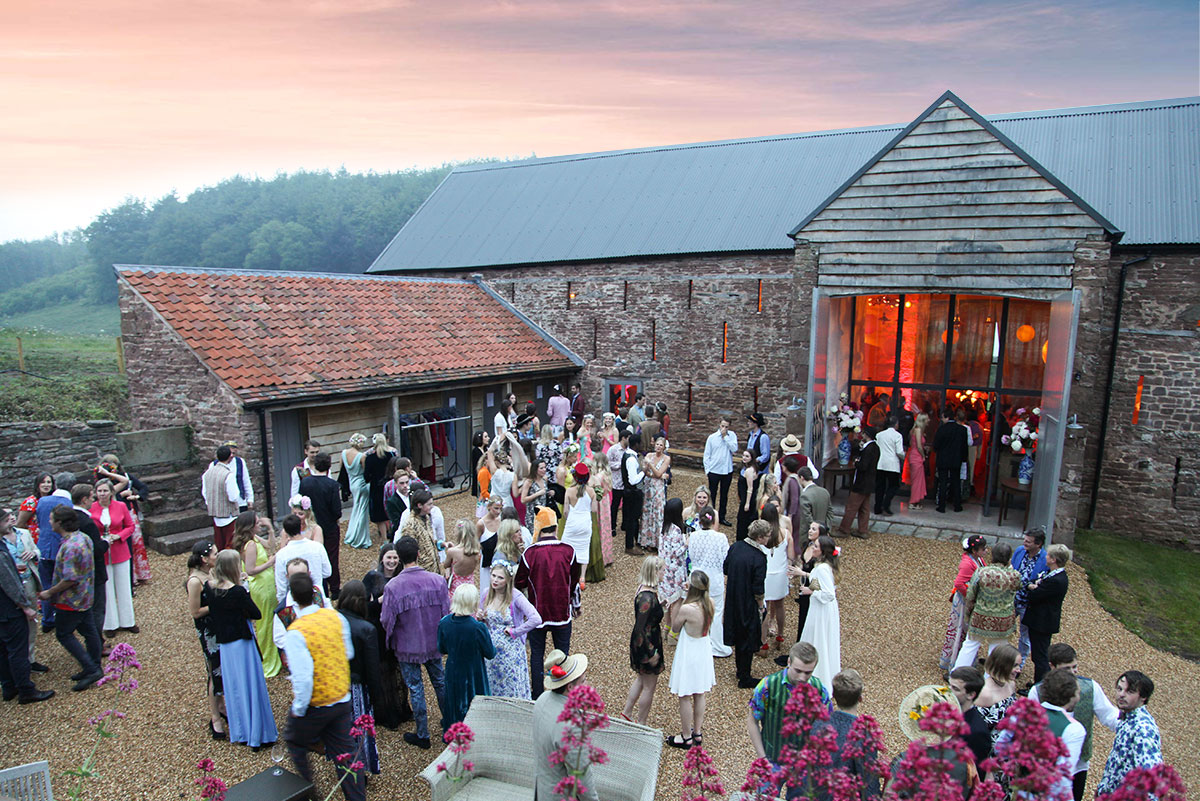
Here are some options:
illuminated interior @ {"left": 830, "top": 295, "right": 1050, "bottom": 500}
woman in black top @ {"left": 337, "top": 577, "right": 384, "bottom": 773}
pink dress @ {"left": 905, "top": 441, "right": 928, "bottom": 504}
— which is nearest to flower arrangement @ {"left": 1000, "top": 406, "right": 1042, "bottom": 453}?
illuminated interior @ {"left": 830, "top": 295, "right": 1050, "bottom": 500}

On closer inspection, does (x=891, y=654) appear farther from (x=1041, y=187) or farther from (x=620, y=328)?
(x=620, y=328)

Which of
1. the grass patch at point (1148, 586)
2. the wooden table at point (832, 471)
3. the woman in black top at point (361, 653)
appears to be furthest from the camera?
the wooden table at point (832, 471)

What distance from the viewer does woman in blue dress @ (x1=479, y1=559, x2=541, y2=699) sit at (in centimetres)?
551

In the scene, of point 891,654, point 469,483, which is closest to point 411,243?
point 469,483

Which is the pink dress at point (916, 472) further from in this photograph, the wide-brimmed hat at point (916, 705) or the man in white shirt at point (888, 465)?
the wide-brimmed hat at point (916, 705)

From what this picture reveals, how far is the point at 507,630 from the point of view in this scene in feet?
18.3

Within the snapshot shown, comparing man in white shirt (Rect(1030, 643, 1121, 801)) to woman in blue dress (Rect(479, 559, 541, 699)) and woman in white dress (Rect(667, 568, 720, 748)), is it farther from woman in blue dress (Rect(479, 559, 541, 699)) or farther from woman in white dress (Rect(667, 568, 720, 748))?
woman in blue dress (Rect(479, 559, 541, 699))

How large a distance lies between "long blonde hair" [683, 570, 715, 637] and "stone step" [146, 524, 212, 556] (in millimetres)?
8456

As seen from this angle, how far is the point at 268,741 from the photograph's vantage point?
5.86m

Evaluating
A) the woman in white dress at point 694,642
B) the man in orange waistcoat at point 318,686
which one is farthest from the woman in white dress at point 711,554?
the man in orange waistcoat at point 318,686

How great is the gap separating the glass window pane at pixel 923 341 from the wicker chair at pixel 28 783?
14.0 meters

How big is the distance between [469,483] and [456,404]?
180 centimetres

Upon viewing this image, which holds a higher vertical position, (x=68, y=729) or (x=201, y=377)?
(x=201, y=377)

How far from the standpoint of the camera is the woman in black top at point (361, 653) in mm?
5164
